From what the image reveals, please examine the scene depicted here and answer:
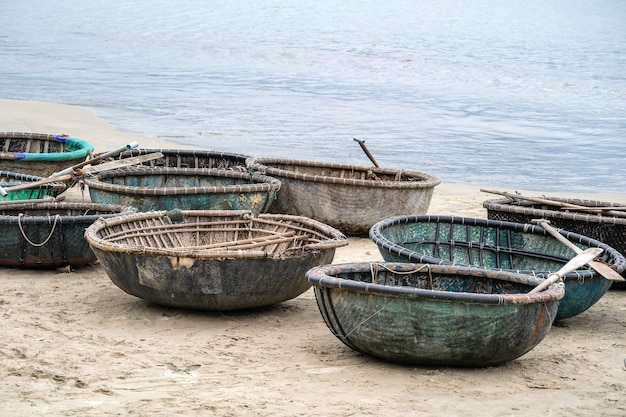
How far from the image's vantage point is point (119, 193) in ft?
23.0

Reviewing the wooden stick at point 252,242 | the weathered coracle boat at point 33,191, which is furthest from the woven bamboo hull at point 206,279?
the weathered coracle boat at point 33,191

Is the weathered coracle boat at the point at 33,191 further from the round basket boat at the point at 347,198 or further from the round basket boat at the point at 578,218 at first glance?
the round basket boat at the point at 578,218

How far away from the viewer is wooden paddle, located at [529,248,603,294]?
460 cm

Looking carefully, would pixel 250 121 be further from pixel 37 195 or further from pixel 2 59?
pixel 2 59

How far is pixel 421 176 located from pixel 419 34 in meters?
37.6

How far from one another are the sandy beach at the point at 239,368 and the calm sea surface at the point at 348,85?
7.69 metres

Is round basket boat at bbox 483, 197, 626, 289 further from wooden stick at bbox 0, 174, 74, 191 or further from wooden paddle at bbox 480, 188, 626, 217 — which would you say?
wooden stick at bbox 0, 174, 74, 191

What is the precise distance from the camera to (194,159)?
30.3 feet

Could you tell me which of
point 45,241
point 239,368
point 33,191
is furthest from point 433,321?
point 33,191

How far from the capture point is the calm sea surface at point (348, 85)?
592 inches

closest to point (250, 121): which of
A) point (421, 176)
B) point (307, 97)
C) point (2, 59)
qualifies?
point (307, 97)

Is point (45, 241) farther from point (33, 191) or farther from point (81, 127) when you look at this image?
point (81, 127)

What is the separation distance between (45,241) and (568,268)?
10.8 ft

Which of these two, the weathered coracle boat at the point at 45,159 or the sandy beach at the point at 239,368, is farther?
the weathered coracle boat at the point at 45,159
